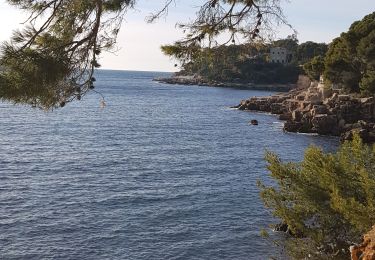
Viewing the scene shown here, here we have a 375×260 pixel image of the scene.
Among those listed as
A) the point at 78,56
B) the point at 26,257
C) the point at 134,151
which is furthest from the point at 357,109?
the point at 78,56

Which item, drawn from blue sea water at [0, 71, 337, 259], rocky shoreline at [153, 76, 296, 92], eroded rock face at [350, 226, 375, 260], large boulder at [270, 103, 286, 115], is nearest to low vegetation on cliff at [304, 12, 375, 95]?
large boulder at [270, 103, 286, 115]

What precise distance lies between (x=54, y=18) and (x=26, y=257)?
1329 cm

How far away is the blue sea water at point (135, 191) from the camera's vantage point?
1988 centimetres

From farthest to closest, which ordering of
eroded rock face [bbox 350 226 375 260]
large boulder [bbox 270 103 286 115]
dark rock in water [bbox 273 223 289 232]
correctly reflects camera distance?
1. large boulder [bbox 270 103 286 115]
2. dark rock in water [bbox 273 223 289 232]
3. eroded rock face [bbox 350 226 375 260]

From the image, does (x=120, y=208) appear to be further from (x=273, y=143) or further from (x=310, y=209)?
(x=273, y=143)

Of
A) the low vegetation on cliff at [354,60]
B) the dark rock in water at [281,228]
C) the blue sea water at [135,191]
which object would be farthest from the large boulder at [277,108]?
the dark rock in water at [281,228]

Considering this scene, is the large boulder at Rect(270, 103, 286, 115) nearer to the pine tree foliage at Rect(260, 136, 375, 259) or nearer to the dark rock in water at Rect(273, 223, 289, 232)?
the dark rock in water at Rect(273, 223, 289, 232)

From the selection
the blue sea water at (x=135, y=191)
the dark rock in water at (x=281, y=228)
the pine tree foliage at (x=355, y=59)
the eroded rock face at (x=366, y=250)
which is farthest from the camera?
the pine tree foliage at (x=355, y=59)

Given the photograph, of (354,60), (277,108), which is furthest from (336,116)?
(277,108)

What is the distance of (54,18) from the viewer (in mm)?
7348

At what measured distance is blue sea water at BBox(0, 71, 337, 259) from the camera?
19.9m

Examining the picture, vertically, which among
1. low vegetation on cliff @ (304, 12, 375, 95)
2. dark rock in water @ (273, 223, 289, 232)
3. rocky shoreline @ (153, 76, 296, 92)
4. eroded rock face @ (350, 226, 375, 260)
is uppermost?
low vegetation on cliff @ (304, 12, 375, 95)

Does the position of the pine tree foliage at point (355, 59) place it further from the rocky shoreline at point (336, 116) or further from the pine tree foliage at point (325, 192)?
the pine tree foliage at point (325, 192)

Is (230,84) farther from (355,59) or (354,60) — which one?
(355,59)
